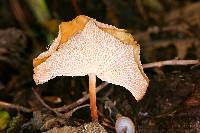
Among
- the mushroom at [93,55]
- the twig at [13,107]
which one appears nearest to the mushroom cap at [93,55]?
the mushroom at [93,55]

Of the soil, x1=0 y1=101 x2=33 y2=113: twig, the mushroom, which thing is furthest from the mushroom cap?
x1=0 y1=101 x2=33 y2=113: twig

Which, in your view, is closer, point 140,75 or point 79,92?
point 140,75

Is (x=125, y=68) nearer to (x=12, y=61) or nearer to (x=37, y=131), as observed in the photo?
(x=37, y=131)

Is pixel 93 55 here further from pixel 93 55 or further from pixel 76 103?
pixel 76 103

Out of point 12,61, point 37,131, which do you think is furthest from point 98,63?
point 12,61

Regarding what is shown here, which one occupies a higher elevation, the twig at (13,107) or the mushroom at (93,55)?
the mushroom at (93,55)

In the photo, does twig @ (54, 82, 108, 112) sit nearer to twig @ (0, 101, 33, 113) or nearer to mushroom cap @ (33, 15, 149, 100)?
twig @ (0, 101, 33, 113)

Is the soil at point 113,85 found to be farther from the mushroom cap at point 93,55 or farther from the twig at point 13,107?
the mushroom cap at point 93,55

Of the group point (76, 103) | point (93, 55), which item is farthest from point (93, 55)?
point (76, 103)
